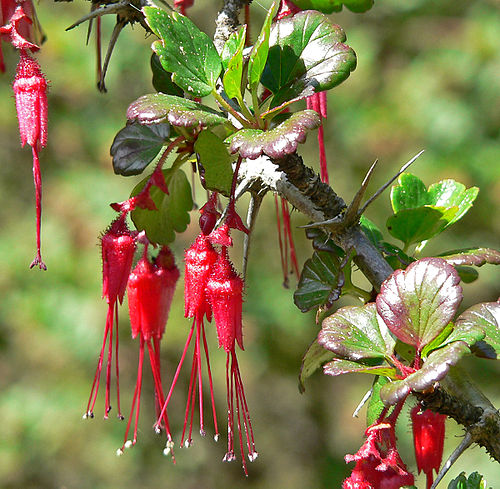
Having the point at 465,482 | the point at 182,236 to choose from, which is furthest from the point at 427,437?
the point at 182,236

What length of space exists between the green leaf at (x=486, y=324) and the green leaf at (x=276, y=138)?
21 cm

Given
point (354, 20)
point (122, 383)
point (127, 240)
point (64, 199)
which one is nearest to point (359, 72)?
point (354, 20)

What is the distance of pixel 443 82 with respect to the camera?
2.98 m

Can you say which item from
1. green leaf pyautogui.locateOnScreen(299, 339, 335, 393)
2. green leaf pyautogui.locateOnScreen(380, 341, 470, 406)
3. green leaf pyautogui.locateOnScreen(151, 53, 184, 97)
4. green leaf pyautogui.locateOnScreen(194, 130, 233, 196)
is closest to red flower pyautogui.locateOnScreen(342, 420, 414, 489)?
green leaf pyautogui.locateOnScreen(380, 341, 470, 406)

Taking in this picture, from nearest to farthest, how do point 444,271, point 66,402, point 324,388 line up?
point 444,271
point 66,402
point 324,388

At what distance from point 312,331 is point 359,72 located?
3.55ft

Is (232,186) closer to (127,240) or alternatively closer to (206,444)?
(127,240)

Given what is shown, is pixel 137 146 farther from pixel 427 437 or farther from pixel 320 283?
pixel 427 437

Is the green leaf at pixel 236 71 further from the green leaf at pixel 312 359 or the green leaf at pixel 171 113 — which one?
the green leaf at pixel 312 359

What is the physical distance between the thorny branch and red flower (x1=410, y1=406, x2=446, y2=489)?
0.04 metres

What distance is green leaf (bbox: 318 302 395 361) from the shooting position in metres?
0.64

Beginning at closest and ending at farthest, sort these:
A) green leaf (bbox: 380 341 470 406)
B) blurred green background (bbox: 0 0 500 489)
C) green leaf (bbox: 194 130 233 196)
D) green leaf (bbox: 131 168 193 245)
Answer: green leaf (bbox: 380 341 470 406) → green leaf (bbox: 194 130 233 196) → green leaf (bbox: 131 168 193 245) → blurred green background (bbox: 0 0 500 489)

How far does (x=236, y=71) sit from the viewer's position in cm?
64

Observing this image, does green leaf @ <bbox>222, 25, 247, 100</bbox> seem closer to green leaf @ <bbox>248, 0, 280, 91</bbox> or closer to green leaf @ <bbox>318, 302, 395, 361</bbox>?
green leaf @ <bbox>248, 0, 280, 91</bbox>
